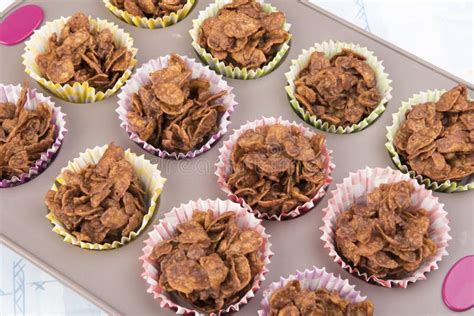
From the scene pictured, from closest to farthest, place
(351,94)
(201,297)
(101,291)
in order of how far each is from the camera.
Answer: (201,297) → (101,291) → (351,94)

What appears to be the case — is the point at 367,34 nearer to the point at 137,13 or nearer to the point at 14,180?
the point at 137,13

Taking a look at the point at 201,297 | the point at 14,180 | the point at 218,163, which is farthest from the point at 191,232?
the point at 14,180

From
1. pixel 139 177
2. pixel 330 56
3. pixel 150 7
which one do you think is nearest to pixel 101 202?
pixel 139 177

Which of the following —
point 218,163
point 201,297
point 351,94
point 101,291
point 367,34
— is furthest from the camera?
point 367,34

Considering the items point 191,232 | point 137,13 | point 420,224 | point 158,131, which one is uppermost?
point 137,13

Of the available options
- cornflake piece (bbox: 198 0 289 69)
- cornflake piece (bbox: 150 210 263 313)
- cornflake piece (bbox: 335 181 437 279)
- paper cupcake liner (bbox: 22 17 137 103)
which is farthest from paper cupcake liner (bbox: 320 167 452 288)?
paper cupcake liner (bbox: 22 17 137 103)

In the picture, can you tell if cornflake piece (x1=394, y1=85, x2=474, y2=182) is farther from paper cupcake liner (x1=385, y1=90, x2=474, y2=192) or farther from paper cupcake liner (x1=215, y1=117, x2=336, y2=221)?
paper cupcake liner (x1=215, y1=117, x2=336, y2=221)
